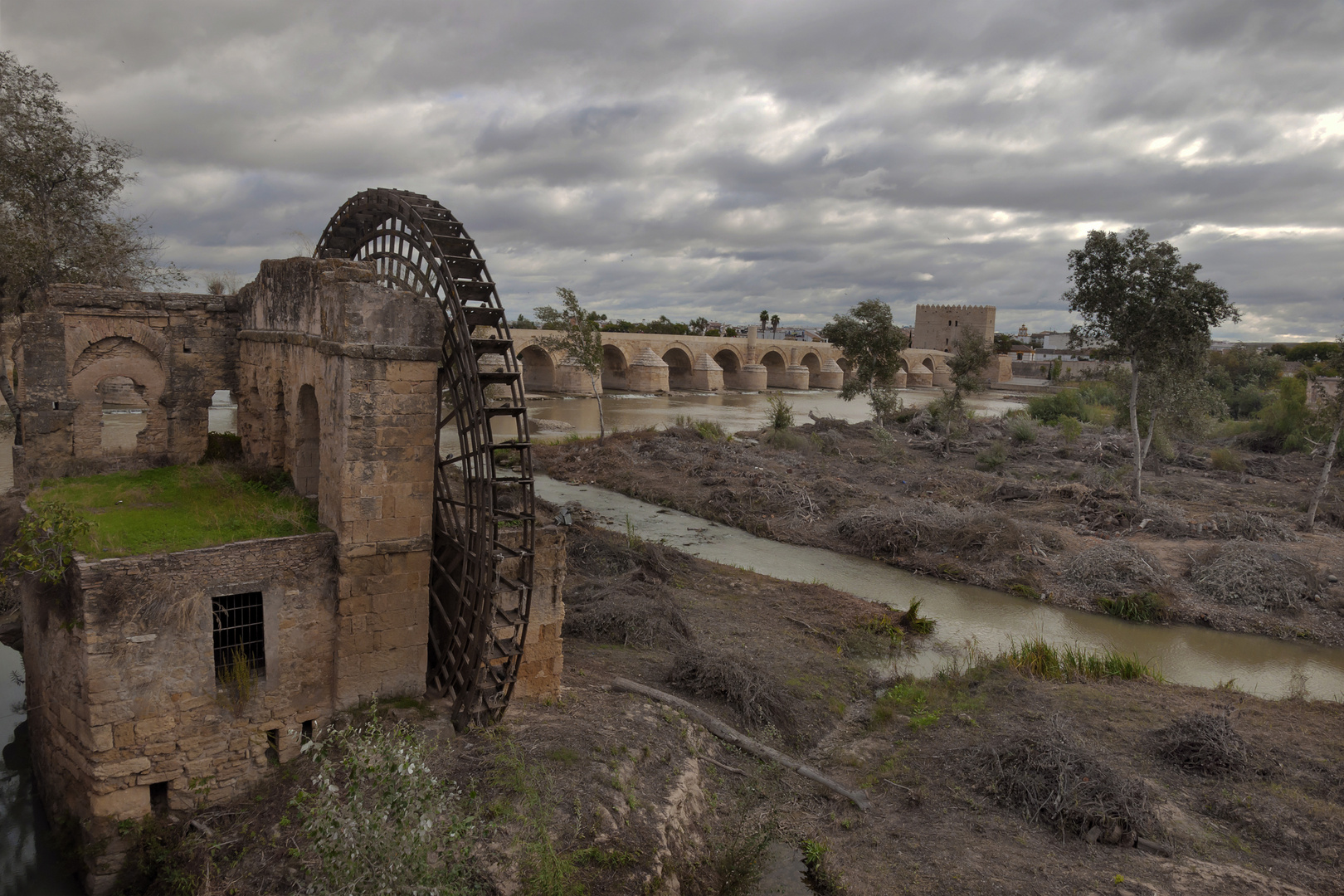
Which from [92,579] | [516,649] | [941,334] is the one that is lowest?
[516,649]

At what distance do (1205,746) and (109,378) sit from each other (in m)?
13.7

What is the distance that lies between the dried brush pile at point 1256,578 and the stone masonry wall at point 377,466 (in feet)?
42.5

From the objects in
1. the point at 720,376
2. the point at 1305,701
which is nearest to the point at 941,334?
the point at 720,376

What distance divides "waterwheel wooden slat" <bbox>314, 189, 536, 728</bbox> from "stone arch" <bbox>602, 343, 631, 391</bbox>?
3801 cm

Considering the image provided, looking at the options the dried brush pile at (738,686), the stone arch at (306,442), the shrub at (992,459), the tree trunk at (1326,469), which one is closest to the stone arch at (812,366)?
the shrub at (992,459)

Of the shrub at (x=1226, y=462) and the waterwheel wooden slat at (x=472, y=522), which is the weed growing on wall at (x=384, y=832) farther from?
the shrub at (x=1226, y=462)

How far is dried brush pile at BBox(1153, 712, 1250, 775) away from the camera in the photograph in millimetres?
7289

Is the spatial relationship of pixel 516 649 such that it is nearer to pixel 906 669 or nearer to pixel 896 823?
pixel 896 823

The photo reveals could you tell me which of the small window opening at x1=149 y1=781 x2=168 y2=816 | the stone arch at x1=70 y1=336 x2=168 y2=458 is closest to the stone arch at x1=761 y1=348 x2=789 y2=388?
the stone arch at x1=70 y1=336 x2=168 y2=458

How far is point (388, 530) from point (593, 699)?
107 inches

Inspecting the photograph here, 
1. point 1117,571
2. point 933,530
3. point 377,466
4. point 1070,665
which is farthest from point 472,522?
point 1117,571

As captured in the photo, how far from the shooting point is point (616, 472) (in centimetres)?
2188

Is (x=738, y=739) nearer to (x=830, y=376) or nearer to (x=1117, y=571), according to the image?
(x=1117, y=571)

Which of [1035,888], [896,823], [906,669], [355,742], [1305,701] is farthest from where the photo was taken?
[906,669]
